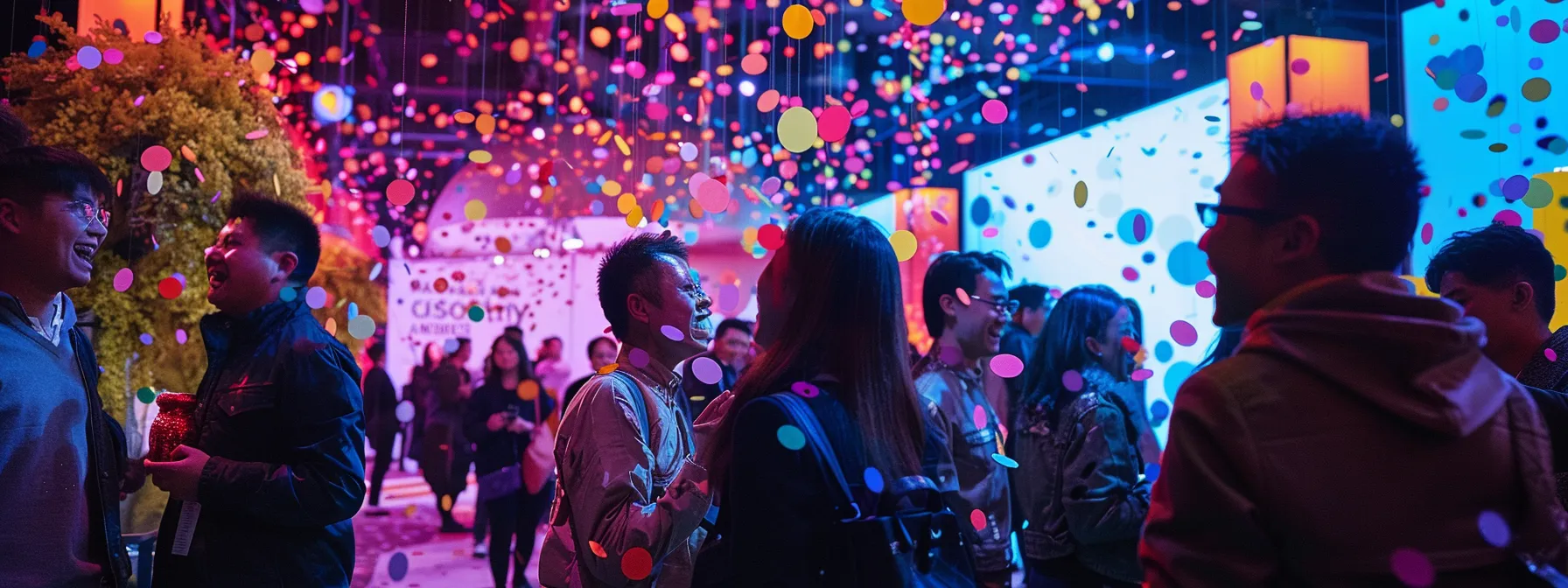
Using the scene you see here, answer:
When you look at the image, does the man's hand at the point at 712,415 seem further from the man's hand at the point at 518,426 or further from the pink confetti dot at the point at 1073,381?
the man's hand at the point at 518,426

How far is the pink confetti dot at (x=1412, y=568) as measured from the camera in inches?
40.0

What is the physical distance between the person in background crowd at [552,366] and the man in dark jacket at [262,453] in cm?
456

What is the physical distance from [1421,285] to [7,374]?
444 centimetres

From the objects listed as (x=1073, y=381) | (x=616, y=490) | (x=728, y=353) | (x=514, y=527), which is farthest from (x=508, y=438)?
(x=616, y=490)

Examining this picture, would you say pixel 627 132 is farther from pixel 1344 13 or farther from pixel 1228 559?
pixel 1228 559

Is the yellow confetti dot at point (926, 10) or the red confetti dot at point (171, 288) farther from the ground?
the yellow confetti dot at point (926, 10)

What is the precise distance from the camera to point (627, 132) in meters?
8.03

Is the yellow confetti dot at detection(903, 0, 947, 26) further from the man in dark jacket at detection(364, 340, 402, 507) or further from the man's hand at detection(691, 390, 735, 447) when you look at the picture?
the man in dark jacket at detection(364, 340, 402, 507)

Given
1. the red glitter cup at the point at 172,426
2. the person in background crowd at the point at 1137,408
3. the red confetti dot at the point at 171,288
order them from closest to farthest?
1. the red glitter cup at the point at 172,426
2. the person in background crowd at the point at 1137,408
3. the red confetti dot at the point at 171,288

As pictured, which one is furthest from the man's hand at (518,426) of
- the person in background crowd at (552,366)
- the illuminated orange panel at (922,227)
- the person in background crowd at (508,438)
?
the illuminated orange panel at (922,227)

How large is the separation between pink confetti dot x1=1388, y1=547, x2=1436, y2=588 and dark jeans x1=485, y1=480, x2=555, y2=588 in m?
4.47

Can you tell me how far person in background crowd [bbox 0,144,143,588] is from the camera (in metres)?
1.73

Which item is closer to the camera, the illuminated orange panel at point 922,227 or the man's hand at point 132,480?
the man's hand at point 132,480

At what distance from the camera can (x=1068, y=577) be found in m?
2.61
